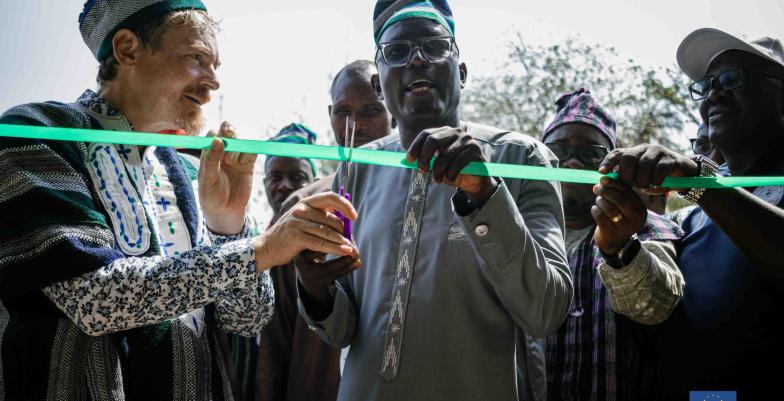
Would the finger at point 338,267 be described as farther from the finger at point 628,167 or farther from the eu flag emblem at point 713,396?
the eu flag emblem at point 713,396

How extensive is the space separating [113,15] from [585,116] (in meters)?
2.77

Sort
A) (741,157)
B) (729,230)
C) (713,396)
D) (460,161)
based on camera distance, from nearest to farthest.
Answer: (460,161) → (729,230) → (713,396) → (741,157)

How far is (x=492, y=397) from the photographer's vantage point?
8.23 feet

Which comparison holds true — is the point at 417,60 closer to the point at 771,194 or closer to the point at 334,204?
the point at 334,204

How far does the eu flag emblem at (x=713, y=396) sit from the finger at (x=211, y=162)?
2189 millimetres

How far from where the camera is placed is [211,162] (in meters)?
2.97

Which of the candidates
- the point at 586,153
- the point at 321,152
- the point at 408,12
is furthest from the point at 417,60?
the point at 586,153

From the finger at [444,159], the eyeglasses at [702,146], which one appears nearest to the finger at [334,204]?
the finger at [444,159]

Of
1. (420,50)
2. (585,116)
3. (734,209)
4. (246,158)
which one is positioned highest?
(585,116)

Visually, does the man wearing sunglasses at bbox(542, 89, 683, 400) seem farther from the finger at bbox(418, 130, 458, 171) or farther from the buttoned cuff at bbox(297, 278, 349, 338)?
the buttoned cuff at bbox(297, 278, 349, 338)

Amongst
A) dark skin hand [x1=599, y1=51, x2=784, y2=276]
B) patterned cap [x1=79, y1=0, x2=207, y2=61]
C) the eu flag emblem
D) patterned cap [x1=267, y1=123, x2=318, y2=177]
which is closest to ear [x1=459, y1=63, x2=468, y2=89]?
dark skin hand [x1=599, y1=51, x2=784, y2=276]

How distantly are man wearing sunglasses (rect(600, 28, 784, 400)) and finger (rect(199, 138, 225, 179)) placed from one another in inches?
60.0

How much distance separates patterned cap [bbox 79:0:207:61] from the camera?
9.87 ft

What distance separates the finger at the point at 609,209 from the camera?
8.77 ft
